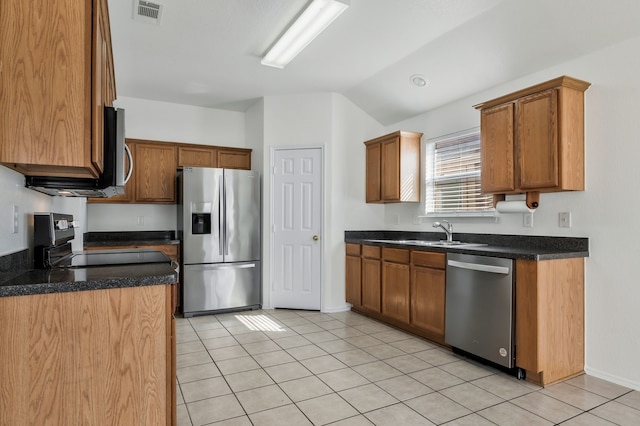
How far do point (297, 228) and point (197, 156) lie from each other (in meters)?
1.70

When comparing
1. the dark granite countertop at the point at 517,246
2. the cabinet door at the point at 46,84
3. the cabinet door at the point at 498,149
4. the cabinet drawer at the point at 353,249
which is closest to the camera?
the cabinet door at the point at 46,84

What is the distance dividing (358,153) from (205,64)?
2.16 metres

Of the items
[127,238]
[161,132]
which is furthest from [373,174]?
[127,238]

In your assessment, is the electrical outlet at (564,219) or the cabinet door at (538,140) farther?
the electrical outlet at (564,219)

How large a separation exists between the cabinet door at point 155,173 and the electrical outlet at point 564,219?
14.2ft

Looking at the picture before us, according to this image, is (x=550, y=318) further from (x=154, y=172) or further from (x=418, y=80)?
(x=154, y=172)

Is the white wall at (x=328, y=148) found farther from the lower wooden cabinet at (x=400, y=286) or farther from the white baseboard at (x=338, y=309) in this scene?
the lower wooden cabinet at (x=400, y=286)

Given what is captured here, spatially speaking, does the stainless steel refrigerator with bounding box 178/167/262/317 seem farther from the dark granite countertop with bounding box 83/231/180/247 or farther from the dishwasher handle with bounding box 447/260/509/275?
the dishwasher handle with bounding box 447/260/509/275

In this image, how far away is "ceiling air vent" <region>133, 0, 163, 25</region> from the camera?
9.43ft

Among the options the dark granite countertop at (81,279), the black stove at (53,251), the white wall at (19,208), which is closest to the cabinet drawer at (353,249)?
the black stove at (53,251)

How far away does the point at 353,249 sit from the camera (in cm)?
477

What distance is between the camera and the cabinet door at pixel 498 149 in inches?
124

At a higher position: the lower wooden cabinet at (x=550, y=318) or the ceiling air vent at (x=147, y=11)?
the ceiling air vent at (x=147, y=11)


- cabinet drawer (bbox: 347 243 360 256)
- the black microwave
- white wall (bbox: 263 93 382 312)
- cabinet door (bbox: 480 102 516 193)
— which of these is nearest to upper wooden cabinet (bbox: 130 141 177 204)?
white wall (bbox: 263 93 382 312)
